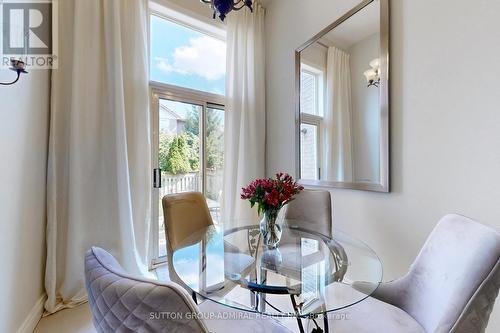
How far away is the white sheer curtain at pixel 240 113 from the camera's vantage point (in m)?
2.96

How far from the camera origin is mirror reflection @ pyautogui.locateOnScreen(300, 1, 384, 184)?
6.28ft

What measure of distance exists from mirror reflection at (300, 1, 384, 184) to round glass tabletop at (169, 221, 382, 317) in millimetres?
770

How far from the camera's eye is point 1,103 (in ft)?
4.20

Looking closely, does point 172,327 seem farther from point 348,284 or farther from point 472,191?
point 472,191

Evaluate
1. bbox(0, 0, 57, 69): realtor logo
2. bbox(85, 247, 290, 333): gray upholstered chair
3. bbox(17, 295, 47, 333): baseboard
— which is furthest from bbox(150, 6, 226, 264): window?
bbox(85, 247, 290, 333): gray upholstered chair

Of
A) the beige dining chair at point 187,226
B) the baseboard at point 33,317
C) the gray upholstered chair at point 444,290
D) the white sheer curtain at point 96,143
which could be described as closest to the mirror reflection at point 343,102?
the gray upholstered chair at point 444,290

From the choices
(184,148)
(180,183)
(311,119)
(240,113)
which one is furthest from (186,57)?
(311,119)

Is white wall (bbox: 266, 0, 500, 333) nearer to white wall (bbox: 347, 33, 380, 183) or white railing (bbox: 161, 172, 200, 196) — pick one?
white wall (bbox: 347, 33, 380, 183)

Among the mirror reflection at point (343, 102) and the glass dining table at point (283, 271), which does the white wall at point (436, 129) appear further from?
the glass dining table at point (283, 271)

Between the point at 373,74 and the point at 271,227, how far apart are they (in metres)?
1.56

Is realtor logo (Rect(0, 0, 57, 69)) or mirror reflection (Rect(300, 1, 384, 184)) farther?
mirror reflection (Rect(300, 1, 384, 184))

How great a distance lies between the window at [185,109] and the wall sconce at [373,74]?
1.80 metres

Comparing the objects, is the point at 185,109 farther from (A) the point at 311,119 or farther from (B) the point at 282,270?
(B) the point at 282,270

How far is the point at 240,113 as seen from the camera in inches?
118
